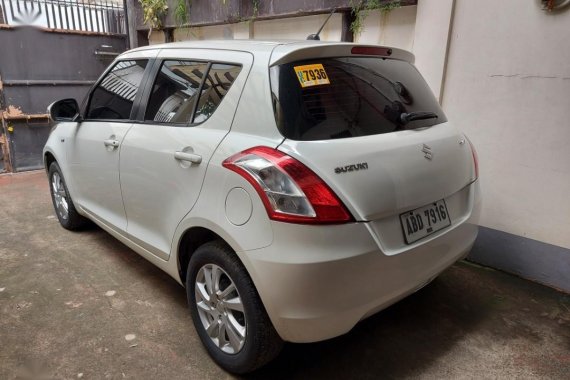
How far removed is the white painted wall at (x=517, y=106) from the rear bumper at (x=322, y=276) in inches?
68.9

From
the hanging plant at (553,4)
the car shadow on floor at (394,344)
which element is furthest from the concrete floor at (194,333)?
the hanging plant at (553,4)

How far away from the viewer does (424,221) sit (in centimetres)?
202

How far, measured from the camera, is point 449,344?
2.47m

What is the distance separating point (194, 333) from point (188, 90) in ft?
4.78

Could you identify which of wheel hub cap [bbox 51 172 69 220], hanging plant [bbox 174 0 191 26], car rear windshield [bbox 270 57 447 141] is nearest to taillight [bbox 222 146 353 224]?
car rear windshield [bbox 270 57 447 141]

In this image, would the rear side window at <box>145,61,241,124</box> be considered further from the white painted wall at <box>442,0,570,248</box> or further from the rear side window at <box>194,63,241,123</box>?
the white painted wall at <box>442,0,570,248</box>

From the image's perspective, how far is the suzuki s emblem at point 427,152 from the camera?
2.07 m

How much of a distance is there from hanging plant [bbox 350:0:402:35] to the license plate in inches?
94.0

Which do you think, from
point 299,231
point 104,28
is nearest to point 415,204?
point 299,231

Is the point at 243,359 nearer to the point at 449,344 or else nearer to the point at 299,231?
the point at 299,231

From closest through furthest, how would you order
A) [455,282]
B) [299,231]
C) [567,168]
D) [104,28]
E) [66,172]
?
[299,231] → [567,168] → [455,282] → [66,172] → [104,28]

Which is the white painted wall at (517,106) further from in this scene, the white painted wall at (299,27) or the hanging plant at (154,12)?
the hanging plant at (154,12)

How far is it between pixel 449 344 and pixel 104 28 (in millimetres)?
6938

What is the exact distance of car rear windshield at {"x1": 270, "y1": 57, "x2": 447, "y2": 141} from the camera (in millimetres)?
1864
